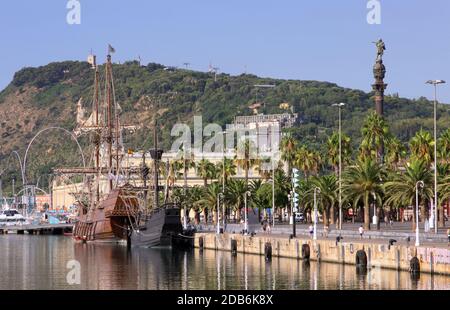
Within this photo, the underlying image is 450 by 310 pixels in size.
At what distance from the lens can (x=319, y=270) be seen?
84.1 meters

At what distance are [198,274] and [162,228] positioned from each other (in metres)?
40.7

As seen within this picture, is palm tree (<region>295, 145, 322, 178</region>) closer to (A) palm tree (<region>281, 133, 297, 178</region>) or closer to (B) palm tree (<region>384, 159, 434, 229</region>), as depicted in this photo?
(A) palm tree (<region>281, 133, 297, 178</region>)

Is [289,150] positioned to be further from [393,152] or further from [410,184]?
[410,184]

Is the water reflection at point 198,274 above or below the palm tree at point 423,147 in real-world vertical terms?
below

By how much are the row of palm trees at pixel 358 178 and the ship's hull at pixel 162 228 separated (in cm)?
1062

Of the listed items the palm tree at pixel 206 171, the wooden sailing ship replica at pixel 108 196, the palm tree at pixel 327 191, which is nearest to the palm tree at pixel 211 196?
the wooden sailing ship replica at pixel 108 196

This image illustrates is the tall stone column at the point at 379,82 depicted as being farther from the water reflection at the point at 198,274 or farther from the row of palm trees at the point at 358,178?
the water reflection at the point at 198,274

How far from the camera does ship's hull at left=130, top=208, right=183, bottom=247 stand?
125875 millimetres

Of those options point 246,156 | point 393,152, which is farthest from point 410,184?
point 246,156

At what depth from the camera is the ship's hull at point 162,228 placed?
125875 mm

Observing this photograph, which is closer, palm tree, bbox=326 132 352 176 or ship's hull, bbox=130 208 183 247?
ship's hull, bbox=130 208 183 247

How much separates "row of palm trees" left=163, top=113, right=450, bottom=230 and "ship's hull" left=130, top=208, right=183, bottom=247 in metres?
10.6

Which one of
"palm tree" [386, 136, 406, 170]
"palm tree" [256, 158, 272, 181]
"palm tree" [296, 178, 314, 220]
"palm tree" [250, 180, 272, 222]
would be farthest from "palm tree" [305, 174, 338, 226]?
"palm tree" [256, 158, 272, 181]
